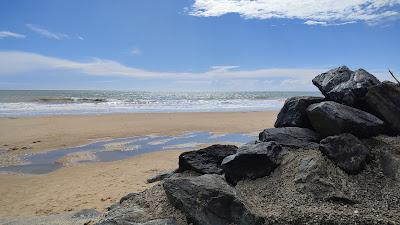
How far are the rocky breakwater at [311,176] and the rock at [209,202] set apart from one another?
0.04 ft

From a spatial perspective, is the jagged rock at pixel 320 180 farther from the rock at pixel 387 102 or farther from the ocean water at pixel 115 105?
the ocean water at pixel 115 105

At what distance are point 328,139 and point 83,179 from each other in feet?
22.2

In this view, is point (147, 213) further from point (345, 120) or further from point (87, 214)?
point (345, 120)

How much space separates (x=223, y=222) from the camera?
5051 millimetres

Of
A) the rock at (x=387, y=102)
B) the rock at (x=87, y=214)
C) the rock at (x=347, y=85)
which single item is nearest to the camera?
the rock at (x=387, y=102)

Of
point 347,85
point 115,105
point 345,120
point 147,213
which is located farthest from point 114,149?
point 115,105

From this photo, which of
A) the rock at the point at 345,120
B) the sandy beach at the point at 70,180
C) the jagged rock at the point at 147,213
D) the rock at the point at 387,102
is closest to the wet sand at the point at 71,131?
the sandy beach at the point at 70,180

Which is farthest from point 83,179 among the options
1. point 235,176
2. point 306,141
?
point 306,141

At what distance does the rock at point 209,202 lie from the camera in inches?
198

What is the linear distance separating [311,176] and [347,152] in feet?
2.20

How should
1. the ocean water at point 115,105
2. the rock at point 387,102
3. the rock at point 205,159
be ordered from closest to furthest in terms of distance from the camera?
1. the rock at point 387,102
2. the rock at point 205,159
3. the ocean water at point 115,105

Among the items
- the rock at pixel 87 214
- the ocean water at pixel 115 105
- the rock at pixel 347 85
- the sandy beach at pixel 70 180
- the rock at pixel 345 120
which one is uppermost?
the rock at pixel 347 85

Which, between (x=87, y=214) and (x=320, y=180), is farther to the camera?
(x=87, y=214)

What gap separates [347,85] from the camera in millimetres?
6621
